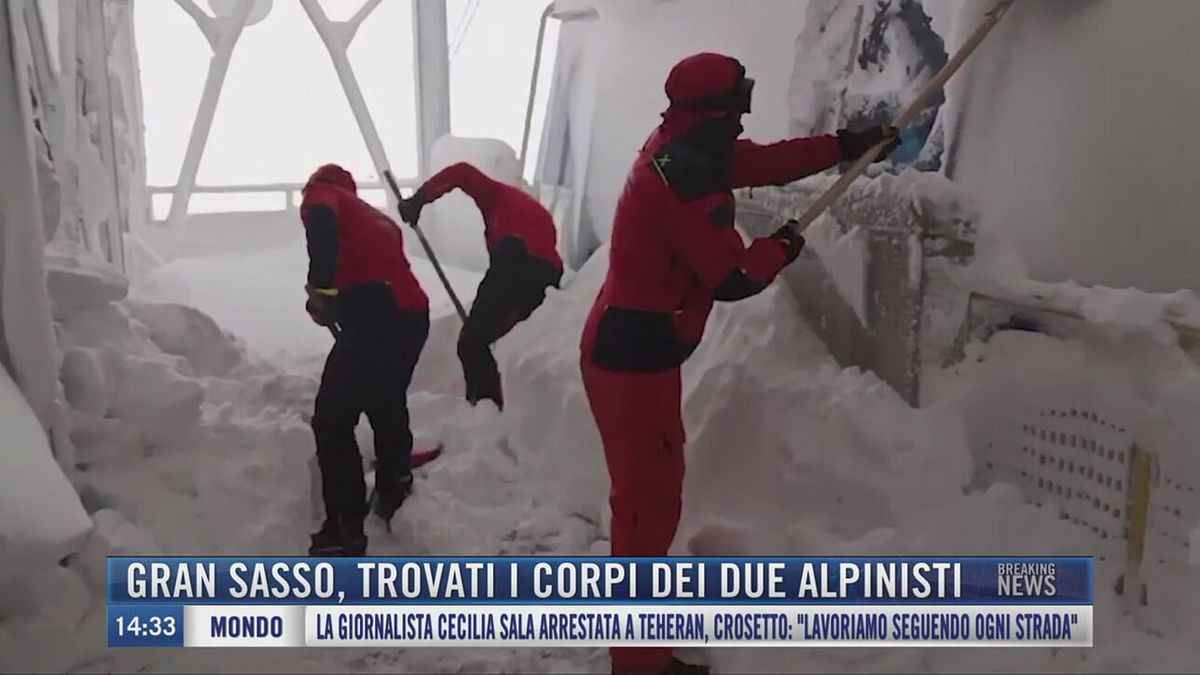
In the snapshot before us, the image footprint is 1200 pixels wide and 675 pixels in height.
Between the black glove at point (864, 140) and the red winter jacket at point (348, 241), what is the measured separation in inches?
33.4

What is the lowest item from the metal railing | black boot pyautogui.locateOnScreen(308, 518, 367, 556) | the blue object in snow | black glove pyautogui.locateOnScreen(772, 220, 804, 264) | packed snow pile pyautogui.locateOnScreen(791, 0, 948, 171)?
black boot pyautogui.locateOnScreen(308, 518, 367, 556)

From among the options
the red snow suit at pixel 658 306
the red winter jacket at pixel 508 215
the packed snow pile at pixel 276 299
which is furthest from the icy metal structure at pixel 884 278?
the packed snow pile at pixel 276 299

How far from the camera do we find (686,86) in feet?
4.29

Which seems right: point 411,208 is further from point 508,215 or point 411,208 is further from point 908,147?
point 908,147

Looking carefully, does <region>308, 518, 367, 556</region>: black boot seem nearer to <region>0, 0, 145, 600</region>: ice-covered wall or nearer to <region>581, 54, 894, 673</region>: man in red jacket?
<region>0, 0, 145, 600</region>: ice-covered wall

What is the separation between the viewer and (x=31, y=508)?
1.36m

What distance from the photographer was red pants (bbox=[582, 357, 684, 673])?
1.39 meters

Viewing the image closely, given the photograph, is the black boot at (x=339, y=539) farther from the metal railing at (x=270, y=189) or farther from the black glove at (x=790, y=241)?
the black glove at (x=790, y=241)

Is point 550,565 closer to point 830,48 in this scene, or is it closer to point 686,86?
point 686,86

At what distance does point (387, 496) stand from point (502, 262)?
1.85ft

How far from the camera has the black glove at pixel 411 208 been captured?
6.34ft

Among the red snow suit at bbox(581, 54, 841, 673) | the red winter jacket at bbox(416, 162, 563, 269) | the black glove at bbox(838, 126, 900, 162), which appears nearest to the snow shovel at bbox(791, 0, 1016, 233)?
the black glove at bbox(838, 126, 900, 162)

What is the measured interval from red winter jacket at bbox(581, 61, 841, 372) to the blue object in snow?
167 millimetres

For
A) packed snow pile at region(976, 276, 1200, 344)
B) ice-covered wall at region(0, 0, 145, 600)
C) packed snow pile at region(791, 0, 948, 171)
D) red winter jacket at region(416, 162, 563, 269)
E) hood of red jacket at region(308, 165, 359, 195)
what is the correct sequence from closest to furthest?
packed snow pile at region(976, 276, 1200, 344)
ice-covered wall at region(0, 0, 145, 600)
packed snow pile at region(791, 0, 948, 171)
hood of red jacket at region(308, 165, 359, 195)
red winter jacket at region(416, 162, 563, 269)
